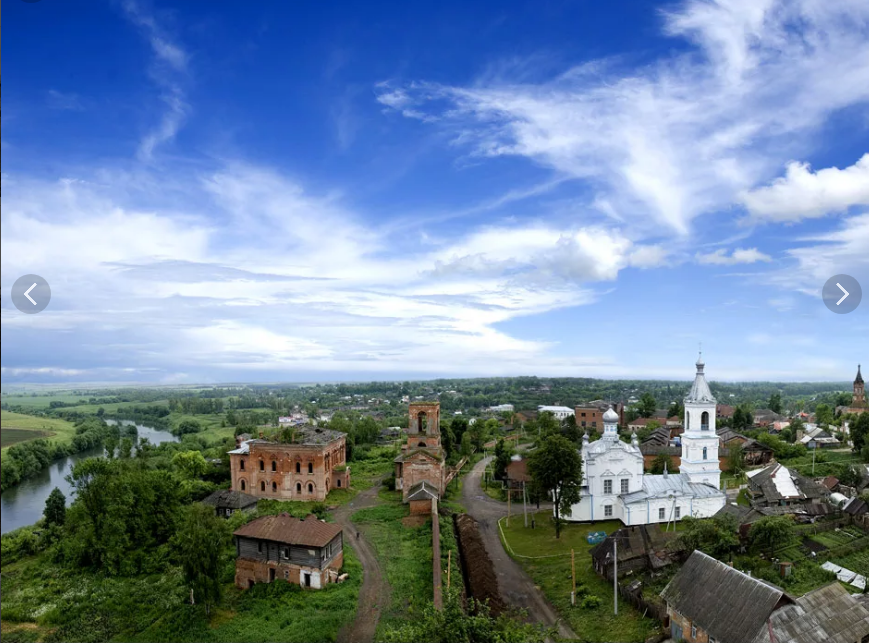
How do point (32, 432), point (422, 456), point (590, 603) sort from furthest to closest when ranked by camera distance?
point (32, 432) < point (422, 456) < point (590, 603)

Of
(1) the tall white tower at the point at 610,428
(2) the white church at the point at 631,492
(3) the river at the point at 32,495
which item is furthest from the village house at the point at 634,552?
(3) the river at the point at 32,495

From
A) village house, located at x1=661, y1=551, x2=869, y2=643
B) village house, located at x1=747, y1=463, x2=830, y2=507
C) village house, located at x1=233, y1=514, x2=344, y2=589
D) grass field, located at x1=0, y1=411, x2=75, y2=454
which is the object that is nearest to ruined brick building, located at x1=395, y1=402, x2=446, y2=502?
village house, located at x1=233, y1=514, x2=344, y2=589

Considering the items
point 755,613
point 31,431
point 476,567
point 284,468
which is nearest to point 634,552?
point 476,567

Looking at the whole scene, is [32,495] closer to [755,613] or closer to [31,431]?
[31,431]

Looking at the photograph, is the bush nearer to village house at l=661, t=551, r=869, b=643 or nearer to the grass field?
village house at l=661, t=551, r=869, b=643

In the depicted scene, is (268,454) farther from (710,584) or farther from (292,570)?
(710,584)

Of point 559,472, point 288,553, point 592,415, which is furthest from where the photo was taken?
point 592,415

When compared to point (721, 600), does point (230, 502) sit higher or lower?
lower
